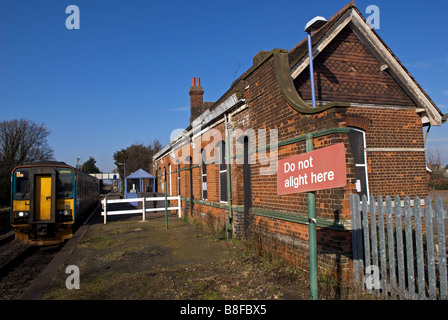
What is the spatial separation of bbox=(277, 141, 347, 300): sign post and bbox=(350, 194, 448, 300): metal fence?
1231mm

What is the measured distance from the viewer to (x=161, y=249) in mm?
8250

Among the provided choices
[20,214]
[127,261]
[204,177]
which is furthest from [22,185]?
[204,177]

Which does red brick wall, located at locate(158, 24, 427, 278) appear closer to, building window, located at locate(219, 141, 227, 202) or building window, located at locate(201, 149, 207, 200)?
building window, located at locate(219, 141, 227, 202)

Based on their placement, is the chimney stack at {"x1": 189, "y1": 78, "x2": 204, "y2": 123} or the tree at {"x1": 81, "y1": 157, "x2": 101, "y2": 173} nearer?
the chimney stack at {"x1": 189, "y1": 78, "x2": 204, "y2": 123}

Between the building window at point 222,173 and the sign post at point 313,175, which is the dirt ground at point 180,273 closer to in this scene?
the building window at point 222,173

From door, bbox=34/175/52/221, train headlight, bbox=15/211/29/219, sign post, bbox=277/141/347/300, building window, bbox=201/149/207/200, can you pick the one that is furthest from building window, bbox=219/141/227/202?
train headlight, bbox=15/211/29/219

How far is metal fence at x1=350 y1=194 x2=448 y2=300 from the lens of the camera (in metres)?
3.50

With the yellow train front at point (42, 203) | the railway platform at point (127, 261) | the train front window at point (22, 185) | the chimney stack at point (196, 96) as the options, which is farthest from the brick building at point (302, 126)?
the chimney stack at point (196, 96)

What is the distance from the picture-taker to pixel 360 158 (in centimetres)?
861

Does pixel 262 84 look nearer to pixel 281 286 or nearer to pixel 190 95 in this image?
pixel 281 286

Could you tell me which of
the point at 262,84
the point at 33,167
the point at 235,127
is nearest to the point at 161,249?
the point at 235,127

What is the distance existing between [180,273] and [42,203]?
7727 millimetres

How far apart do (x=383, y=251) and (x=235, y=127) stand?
563 cm

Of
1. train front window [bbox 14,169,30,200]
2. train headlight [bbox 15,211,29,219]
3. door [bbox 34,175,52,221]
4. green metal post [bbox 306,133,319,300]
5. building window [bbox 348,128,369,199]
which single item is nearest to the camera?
Answer: green metal post [bbox 306,133,319,300]
